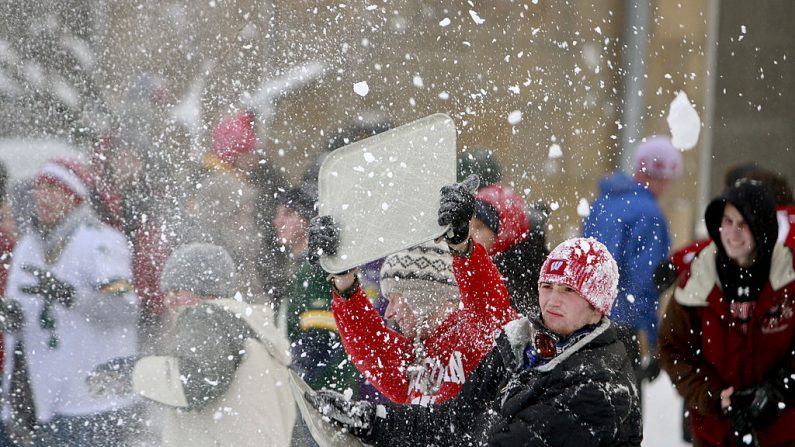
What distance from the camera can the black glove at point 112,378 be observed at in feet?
10.1

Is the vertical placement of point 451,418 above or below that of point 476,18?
below

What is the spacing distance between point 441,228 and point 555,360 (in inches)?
17.1

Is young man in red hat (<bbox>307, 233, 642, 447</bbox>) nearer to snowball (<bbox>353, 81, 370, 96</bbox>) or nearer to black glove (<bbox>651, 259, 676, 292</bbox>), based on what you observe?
black glove (<bbox>651, 259, 676, 292</bbox>)

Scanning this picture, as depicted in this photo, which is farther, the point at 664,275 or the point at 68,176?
the point at 68,176

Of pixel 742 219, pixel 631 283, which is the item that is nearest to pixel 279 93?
pixel 631 283

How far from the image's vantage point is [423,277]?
241 cm

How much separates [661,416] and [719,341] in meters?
1.17

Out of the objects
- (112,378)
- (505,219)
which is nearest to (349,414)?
(505,219)

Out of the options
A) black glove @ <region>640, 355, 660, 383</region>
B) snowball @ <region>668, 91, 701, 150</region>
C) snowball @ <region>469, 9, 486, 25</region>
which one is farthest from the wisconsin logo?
snowball @ <region>668, 91, 701, 150</region>

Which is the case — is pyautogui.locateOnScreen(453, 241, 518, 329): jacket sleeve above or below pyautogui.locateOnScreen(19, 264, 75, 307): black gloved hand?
below

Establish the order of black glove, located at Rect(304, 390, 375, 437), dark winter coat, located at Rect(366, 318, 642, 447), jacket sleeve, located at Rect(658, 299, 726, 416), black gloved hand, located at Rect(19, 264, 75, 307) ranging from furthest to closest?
black gloved hand, located at Rect(19, 264, 75, 307) → jacket sleeve, located at Rect(658, 299, 726, 416) → black glove, located at Rect(304, 390, 375, 437) → dark winter coat, located at Rect(366, 318, 642, 447)

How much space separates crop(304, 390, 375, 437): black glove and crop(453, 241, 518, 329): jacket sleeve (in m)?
0.35

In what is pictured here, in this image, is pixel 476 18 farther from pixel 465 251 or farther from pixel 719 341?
pixel 465 251

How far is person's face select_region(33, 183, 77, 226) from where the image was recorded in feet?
11.3
